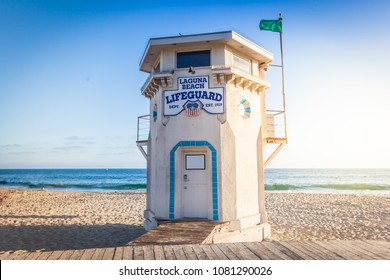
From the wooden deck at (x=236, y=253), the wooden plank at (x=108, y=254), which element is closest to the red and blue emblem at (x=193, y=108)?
the wooden deck at (x=236, y=253)

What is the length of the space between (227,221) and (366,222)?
8709mm

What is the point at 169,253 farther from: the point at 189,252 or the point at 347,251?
the point at 347,251

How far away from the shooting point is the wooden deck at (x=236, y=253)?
4.30 metres

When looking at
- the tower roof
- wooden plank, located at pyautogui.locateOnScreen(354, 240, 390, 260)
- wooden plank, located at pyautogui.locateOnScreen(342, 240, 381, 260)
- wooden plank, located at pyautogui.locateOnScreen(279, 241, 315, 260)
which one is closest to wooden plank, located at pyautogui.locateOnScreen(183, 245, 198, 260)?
wooden plank, located at pyautogui.locateOnScreen(279, 241, 315, 260)

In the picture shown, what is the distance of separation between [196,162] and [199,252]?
414cm

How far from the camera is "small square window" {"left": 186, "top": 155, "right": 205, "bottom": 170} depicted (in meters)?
8.48

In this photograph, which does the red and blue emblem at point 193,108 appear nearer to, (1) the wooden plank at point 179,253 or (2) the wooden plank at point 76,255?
(1) the wooden plank at point 179,253

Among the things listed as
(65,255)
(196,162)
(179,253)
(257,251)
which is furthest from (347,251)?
(196,162)

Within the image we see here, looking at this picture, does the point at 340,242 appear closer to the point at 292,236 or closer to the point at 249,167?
the point at 249,167

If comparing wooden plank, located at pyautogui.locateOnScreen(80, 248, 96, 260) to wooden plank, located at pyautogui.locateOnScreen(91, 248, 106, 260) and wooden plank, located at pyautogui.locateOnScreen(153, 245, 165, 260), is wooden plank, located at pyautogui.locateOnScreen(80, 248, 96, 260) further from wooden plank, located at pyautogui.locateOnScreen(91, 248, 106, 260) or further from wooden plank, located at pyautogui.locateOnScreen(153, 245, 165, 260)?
wooden plank, located at pyautogui.locateOnScreen(153, 245, 165, 260)

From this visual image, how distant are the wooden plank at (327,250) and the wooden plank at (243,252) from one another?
101 cm

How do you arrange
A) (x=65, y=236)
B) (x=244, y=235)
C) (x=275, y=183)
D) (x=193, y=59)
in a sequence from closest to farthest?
(x=244, y=235)
(x=193, y=59)
(x=65, y=236)
(x=275, y=183)

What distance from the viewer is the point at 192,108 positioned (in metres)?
8.35

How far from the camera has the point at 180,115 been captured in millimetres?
8453
